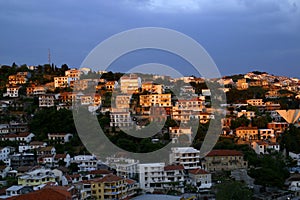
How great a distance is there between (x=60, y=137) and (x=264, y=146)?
7.24 metres

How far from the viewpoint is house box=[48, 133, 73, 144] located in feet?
51.8

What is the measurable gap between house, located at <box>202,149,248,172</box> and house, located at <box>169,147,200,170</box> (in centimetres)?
28

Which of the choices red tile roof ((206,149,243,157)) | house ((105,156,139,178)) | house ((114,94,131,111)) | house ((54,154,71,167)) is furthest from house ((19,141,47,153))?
red tile roof ((206,149,243,157))

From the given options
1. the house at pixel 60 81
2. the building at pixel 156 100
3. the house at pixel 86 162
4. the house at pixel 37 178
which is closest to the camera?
the house at pixel 37 178

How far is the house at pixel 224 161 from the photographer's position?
13.1 metres

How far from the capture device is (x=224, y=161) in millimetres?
13164

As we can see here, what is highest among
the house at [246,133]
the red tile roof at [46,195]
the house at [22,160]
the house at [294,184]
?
the house at [246,133]

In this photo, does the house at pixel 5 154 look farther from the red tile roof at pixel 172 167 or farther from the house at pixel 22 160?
the red tile roof at pixel 172 167

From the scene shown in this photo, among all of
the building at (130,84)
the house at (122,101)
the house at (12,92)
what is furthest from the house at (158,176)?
the house at (12,92)

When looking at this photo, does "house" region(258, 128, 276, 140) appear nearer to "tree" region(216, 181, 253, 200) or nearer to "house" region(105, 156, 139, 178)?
"house" region(105, 156, 139, 178)

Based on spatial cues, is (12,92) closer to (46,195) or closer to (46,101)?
(46,101)

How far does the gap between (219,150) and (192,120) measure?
409cm

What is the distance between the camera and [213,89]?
23.3m

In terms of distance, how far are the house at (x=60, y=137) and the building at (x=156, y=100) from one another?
512 cm
